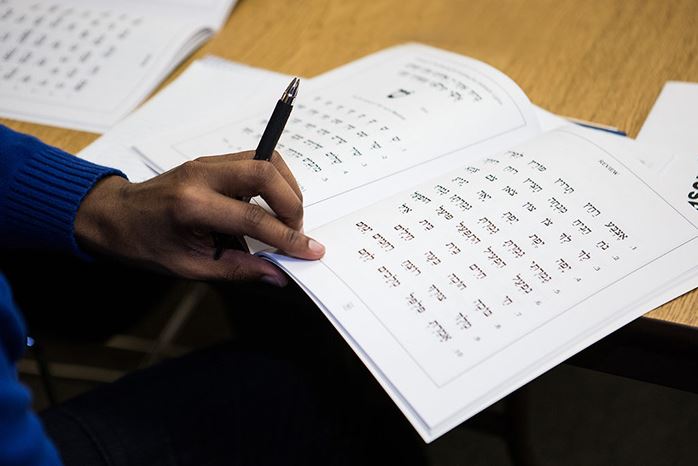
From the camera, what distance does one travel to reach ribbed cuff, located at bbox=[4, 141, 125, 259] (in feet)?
2.21

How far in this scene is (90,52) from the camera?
2.94ft

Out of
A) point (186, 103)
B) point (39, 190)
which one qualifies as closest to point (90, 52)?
point (186, 103)

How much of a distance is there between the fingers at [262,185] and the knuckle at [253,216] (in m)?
0.01

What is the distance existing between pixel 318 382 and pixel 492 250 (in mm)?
289

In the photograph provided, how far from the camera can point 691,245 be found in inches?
23.1

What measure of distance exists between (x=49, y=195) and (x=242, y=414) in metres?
0.28

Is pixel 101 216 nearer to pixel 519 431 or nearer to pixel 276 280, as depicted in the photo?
pixel 276 280

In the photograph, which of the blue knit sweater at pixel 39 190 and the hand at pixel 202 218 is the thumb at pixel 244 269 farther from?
the blue knit sweater at pixel 39 190

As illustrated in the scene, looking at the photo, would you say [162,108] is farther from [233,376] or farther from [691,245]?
[691,245]

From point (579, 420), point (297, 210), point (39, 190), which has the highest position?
point (297, 210)

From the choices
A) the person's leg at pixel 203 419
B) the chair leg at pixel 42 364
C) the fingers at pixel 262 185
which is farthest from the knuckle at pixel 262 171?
the chair leg at pixel 42 364

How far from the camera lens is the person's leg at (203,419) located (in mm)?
676

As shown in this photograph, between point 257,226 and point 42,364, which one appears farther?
point 42,364

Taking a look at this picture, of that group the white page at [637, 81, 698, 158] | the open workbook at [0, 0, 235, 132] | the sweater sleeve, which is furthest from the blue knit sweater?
the white page at [637, 81, 698, 158]
